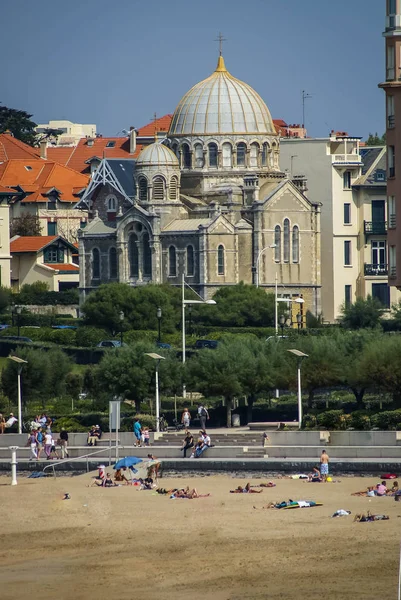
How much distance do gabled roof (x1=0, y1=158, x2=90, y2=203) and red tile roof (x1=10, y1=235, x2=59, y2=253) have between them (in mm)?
13800

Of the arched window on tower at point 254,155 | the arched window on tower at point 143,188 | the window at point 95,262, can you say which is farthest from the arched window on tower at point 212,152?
the window at point 95,262

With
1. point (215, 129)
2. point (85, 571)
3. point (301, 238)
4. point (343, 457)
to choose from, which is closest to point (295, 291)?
point (301, 238)

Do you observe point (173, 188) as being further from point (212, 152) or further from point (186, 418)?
point (186, 418)

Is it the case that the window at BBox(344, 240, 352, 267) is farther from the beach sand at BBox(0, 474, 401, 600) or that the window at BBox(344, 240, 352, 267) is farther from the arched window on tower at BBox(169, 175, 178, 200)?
the beach sand at BBox(0, 474, 401, 600)

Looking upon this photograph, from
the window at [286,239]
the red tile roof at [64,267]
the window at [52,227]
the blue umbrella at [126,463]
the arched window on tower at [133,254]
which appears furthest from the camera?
the window at [52,227]

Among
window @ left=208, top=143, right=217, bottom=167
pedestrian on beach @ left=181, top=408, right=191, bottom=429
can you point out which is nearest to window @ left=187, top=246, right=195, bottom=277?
window @ left=208, top=143, right=217, bottom=167

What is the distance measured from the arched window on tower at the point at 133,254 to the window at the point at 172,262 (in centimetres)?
259

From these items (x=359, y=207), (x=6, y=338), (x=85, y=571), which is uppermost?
(x=359, y=207)

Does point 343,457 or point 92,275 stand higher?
point 92,275

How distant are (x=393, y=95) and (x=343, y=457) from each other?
1244 cm

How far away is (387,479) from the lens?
182 ft

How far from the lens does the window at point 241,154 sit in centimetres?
12938

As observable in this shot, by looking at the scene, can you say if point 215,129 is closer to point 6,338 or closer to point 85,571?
point 6,338

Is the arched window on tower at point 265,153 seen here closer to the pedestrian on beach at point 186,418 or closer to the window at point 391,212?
the pedestrian on beach at point 186,418
